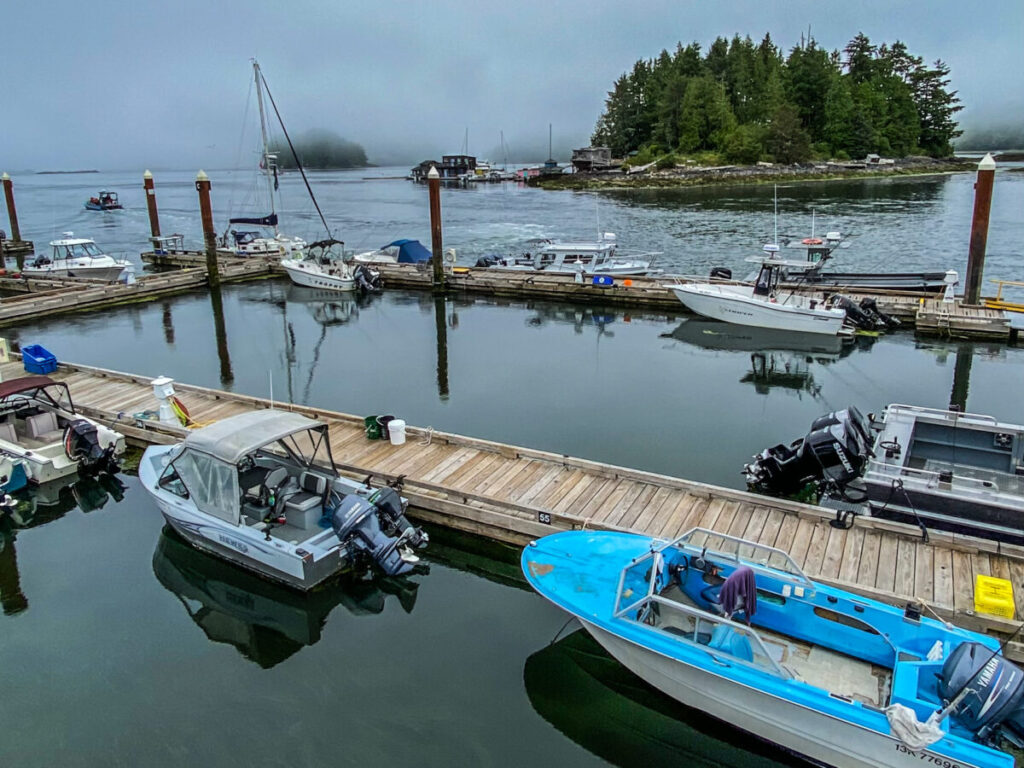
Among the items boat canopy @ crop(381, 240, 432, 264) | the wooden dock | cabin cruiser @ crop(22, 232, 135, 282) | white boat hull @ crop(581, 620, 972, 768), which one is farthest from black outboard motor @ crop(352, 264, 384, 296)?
white boat hull @ crop(581, 620, 972, 768)

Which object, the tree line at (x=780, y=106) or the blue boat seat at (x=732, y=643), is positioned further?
the tree line at (x=780, y=106)

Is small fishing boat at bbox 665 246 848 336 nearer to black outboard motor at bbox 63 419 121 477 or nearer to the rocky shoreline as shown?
black outboard motor at bbox 63 419 121 477

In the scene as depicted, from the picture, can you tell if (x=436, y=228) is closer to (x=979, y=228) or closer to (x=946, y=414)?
(x=979, y=228)

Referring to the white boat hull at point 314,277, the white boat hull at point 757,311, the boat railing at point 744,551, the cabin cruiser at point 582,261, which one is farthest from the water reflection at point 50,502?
the cabin cruiser at point 582,261

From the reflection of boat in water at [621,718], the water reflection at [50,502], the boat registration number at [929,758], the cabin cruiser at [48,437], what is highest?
the cabin cruiser at [48,437]

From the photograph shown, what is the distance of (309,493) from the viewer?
1027 centimetres

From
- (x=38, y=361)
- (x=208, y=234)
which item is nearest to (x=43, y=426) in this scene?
(x=38, y=361)

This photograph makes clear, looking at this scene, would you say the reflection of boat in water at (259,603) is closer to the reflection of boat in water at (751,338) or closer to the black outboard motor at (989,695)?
the black outboard motor at (989,695)

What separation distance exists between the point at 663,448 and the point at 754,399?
13.8 ft

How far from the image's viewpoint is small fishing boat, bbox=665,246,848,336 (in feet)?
71.2

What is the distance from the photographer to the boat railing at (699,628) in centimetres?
659

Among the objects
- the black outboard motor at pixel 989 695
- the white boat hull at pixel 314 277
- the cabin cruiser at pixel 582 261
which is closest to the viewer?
the black outboard motor at pixel 989 695

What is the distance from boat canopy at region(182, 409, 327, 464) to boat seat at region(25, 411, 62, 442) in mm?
5114

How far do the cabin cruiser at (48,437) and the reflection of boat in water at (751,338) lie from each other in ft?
52.5
